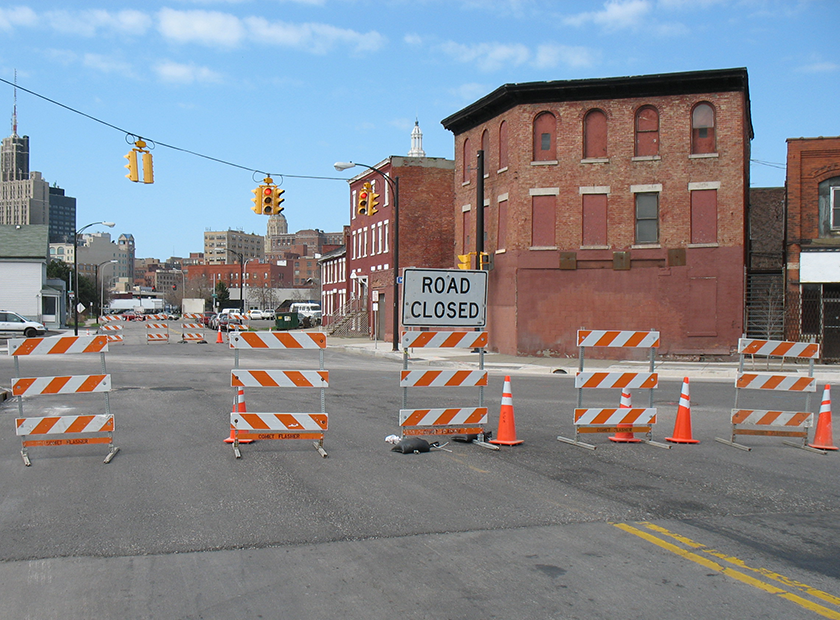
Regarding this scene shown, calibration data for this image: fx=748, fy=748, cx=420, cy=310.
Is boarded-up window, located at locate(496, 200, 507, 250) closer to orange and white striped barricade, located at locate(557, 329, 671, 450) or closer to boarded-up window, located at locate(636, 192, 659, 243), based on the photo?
boarded-up window, located at locate(636, 192, 659, 243)

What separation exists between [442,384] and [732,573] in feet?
16.9

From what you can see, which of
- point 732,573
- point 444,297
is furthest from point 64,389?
point 732,573

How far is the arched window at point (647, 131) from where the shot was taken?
28078 millimetres

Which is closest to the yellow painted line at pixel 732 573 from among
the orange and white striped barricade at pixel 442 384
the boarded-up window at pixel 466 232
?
the orange and white striped barricade at pixel 442 384

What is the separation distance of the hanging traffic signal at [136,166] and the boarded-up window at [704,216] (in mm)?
18939

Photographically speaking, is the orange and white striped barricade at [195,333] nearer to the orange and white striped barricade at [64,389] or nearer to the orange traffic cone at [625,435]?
the orange and white striped barricade at [64,389]

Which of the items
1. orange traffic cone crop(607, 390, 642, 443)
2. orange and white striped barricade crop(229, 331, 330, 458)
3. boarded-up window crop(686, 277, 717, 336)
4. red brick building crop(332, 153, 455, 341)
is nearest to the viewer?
orange and white striped barricade crop(229, 331, 330, 458)

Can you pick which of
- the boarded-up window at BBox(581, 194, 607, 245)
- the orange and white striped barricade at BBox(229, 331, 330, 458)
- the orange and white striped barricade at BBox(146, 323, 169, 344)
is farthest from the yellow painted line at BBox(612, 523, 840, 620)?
the orange and white striped barricade at BBox(146, 323, 169, 344)

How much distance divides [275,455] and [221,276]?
544ft

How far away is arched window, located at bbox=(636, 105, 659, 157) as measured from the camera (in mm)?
28078

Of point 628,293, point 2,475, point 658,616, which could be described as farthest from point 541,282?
point 658,616

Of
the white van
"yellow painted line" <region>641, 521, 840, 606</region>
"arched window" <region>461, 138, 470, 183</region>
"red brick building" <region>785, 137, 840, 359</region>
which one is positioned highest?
"arched window" <region>461, 138, 470, 183</region>

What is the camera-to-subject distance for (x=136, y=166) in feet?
72.8

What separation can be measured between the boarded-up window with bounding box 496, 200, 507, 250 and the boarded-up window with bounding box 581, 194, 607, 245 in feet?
11.2
